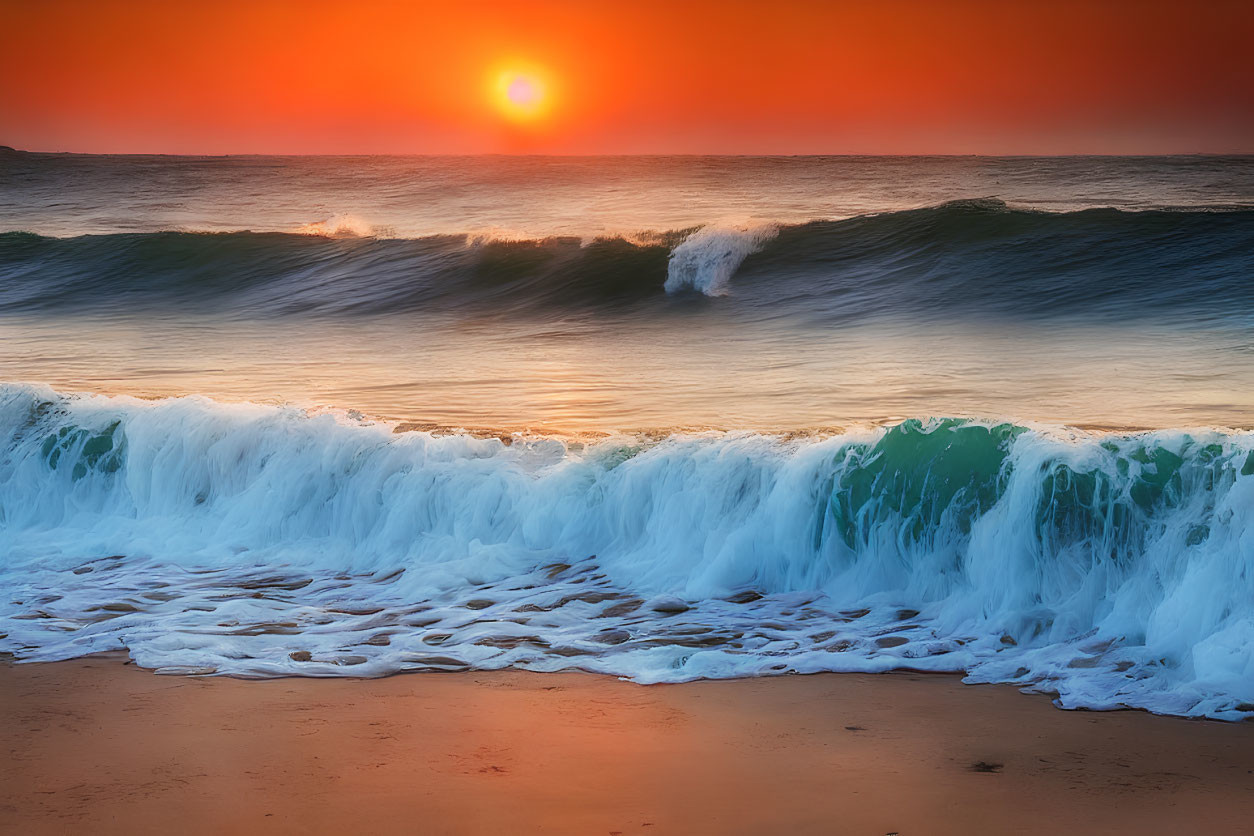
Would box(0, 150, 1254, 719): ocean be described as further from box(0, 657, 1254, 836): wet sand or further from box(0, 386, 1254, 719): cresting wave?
box(0, 657, 1254, 836): wet sand

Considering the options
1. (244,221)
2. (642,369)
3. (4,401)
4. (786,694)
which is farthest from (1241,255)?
(244,221)

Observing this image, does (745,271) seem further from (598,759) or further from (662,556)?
(598,759)

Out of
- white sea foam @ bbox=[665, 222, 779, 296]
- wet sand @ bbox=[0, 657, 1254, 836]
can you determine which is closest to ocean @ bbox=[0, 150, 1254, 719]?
wet sand @ bbox=[0, 657, 1254, 836]

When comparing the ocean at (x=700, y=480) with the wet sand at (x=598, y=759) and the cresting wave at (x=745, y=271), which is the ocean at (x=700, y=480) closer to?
the cresting wave at (x=745, y=271)

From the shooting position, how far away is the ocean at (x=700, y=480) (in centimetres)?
488

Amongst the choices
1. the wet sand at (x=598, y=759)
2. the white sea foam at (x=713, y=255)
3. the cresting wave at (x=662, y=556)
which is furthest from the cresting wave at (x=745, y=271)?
the wet sand at (x=598, y=759)

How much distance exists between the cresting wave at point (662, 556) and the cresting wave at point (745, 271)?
7.49 m

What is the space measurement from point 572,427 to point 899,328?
6114mm

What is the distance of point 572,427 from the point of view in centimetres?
795

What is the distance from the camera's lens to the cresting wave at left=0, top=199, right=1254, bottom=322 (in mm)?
14148

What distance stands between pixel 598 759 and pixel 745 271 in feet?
45.7

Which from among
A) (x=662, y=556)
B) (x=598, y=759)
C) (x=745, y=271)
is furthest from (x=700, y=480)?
(x=745, y=271)

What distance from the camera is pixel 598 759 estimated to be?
147 inches

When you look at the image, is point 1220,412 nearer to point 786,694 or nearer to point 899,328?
point 786,694
